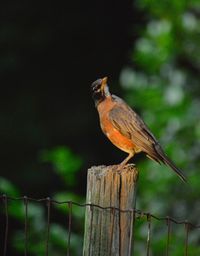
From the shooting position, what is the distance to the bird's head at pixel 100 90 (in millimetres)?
7609

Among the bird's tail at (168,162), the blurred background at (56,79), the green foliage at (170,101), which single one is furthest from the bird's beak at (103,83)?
the blurred background at (56,79)

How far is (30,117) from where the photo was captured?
16734 mm

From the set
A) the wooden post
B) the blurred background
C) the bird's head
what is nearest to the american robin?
the bird's head

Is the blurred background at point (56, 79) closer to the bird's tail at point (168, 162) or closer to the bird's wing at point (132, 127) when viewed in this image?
the bird's wing at point (132, 127)

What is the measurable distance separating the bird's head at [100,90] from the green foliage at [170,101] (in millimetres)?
2068

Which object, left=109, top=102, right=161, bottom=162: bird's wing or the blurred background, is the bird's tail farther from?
the blurred background

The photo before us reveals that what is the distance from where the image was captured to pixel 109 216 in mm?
5559

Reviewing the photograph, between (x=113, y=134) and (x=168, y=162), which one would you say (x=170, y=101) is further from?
(x=168, y=162)

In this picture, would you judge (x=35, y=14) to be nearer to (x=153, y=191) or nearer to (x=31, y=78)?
(x=31, y=78)

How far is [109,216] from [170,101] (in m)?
4.50

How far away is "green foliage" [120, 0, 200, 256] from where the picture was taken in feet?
32.2

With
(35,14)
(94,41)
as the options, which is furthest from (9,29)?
(94,41)

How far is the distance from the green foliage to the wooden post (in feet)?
12.8

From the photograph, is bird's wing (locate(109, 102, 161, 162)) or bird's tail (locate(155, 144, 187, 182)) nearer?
bird's tail (locate(155, 144, 187, 182))
